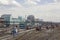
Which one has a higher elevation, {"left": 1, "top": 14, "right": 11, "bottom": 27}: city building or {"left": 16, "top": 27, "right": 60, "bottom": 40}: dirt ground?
{"left": 1, "top": 14, "right": 11, "bottom": 27}: city building

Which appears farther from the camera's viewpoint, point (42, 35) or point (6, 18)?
point (6, 18)

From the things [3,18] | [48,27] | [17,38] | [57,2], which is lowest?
[17,38]

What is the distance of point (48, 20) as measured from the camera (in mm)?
3539

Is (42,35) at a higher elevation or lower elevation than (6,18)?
lower

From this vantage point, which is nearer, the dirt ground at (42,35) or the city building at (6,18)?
the dirt ground at (42,35)

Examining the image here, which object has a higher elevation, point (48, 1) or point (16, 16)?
point (48, 1)

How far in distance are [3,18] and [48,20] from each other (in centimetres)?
115

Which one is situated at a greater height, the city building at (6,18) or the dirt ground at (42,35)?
the city building at (6,18)

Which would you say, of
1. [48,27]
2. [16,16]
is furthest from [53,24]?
[16,16]

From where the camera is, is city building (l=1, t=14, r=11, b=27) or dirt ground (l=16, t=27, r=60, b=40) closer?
dirt ground (l=16, t=27, r=60, b=40)

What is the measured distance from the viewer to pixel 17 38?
3.52m

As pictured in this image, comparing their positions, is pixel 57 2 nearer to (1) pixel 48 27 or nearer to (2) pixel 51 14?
(2) pixel 51 14

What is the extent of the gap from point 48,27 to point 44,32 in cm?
16

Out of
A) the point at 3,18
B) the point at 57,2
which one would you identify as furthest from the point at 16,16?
the point at 57,2
